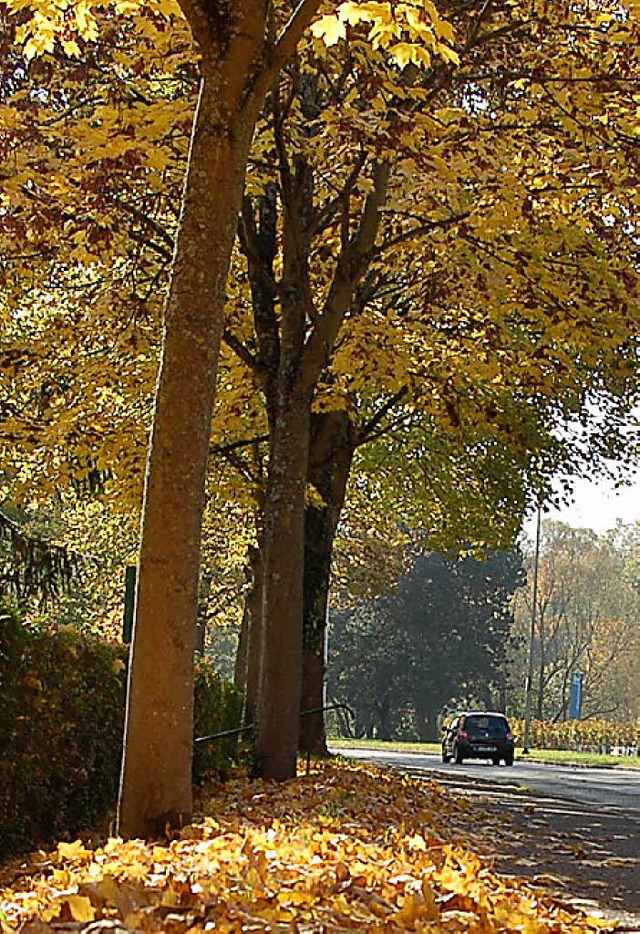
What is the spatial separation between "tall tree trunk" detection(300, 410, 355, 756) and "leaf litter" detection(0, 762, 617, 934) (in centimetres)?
921

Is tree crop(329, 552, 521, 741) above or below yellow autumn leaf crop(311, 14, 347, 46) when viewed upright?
above

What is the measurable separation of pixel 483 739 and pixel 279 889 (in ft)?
119

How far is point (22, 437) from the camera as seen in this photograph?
17.1 meters

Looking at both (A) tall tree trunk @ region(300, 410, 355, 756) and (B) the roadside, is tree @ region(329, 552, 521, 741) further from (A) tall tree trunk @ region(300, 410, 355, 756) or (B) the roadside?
(B) the roadside

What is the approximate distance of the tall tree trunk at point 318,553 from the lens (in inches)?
738

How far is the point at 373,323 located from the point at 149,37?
5436 millimetres

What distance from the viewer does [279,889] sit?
5.66m

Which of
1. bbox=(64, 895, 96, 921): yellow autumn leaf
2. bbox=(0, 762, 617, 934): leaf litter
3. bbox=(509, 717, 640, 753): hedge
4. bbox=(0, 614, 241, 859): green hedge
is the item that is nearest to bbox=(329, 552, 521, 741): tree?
bbox=(509, 717, 640, 753): hedge

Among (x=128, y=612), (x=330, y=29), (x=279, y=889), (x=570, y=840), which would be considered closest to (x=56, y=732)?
(x=128, y=612)

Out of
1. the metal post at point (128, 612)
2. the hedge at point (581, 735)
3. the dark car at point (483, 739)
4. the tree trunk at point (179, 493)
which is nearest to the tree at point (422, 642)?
the hedge at point (581, 735)

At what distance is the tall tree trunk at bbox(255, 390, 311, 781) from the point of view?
14367mm

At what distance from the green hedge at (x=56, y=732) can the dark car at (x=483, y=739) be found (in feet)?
91.7

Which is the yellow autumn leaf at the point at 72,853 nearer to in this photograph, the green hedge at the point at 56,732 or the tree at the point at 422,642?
the green hedge at the point at 56,732

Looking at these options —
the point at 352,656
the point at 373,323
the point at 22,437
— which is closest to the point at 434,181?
the point at 373,323
